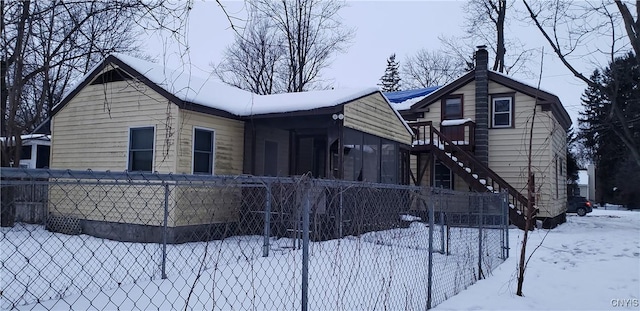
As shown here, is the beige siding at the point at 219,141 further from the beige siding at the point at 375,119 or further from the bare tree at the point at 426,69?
the bare tree at the point at 426,69

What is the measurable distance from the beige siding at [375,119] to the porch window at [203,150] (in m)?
3.28

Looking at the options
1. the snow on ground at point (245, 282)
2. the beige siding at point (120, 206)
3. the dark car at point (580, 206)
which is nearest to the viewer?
the snow on ground at point (245, 282)

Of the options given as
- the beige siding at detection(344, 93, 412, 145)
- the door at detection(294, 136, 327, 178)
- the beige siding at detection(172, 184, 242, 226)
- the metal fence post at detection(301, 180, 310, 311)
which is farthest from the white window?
the metal fence post at detection(301, 180, 310, 311)

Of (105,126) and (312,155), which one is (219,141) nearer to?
(105,126)

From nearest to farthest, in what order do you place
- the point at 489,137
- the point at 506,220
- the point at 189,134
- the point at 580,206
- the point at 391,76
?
1. the point at 506,220
2. the point at 189,134
3. the point at 489,137
4. the point at 580,206
5. the point at 391,76

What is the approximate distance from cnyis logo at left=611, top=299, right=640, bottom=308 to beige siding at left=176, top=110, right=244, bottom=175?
26.1 ft

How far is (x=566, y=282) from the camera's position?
6605 millimetres

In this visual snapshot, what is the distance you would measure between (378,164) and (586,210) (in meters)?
18.7

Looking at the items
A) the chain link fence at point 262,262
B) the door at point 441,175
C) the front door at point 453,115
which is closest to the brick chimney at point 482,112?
the front door at point 453,115

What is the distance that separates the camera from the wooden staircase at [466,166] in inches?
577

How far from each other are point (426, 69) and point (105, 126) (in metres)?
34.2

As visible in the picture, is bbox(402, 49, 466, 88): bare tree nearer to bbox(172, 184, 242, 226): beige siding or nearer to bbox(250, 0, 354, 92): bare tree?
bbox(250, 0, 354, 92): bare tree

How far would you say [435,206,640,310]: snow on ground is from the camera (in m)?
5.27

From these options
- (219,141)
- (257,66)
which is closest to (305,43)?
(257,66)
